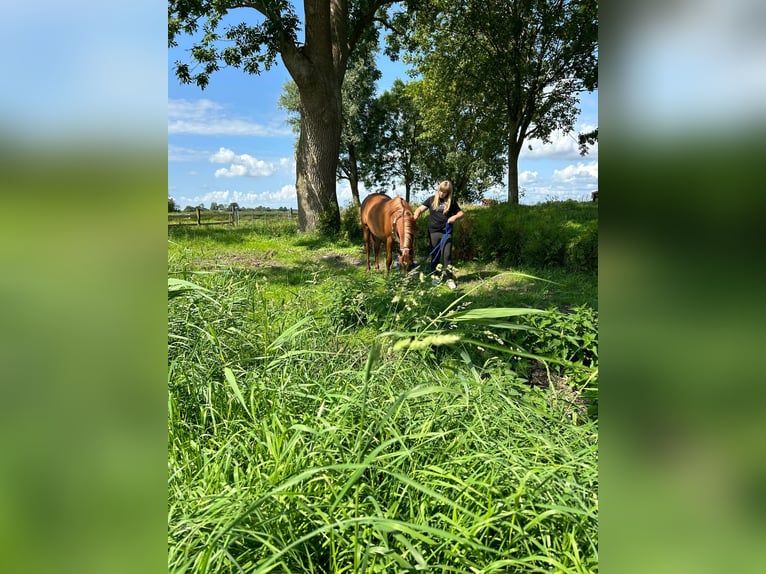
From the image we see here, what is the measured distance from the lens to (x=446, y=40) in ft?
62.9

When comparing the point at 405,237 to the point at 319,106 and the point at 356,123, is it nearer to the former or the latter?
the point at 319,106

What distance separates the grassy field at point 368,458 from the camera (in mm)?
1468

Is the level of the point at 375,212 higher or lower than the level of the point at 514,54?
lower

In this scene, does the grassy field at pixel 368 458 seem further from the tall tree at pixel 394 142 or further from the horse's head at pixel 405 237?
the tall tree at pixel 394 142

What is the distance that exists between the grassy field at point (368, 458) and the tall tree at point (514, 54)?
53.3ft

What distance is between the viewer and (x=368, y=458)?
4.59 feet

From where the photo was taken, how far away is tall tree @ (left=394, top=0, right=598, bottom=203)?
16.9 m

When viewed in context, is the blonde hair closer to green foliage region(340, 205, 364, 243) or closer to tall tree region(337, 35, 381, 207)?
green foliage region(340, 205, 364, 243)

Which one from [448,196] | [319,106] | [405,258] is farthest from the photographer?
[319,106]

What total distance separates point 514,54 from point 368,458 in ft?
63.8

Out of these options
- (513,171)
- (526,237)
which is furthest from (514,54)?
(526,237)
